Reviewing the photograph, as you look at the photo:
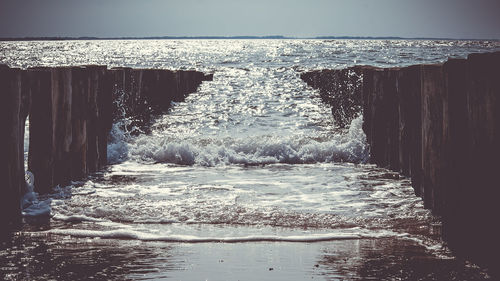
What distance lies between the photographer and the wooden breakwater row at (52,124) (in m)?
5.26

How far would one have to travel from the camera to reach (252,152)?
385 inches

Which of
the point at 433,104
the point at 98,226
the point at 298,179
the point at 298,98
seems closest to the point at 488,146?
the point at 433,104

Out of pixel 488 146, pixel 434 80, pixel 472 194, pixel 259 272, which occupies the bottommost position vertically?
pixel 259 272

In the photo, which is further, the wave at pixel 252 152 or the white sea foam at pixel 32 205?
the wave at pixel 252 152

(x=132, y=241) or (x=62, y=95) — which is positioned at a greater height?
(x=62, y=95)

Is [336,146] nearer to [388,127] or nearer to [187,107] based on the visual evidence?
[388,127]

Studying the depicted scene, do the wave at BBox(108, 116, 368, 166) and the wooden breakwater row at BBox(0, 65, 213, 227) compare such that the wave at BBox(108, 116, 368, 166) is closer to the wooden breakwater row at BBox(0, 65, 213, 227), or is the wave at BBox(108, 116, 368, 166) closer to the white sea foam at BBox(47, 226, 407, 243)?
the wooden breakwater row at BBox(0, 65, 213, 227)

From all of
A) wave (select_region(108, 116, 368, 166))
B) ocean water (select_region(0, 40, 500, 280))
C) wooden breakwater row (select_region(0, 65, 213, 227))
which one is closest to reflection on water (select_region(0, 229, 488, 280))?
ocean water (select_region(0, 40, 500, 280))

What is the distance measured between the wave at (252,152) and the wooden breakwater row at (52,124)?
0.73 meters

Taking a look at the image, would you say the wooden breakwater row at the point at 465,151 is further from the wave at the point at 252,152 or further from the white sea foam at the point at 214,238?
the wave at the point at 252,152

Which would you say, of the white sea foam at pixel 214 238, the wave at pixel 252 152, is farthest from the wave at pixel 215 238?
the wave at pixel 252 152

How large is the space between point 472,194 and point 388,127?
3851mm

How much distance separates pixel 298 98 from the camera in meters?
20.4

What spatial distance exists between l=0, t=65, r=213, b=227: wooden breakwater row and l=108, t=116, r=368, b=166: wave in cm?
73
